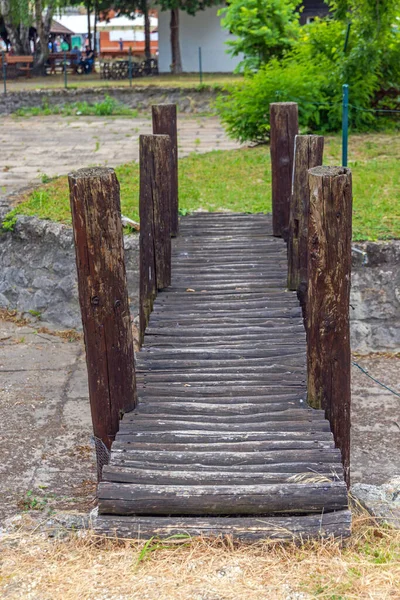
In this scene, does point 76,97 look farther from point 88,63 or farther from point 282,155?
point 282,155

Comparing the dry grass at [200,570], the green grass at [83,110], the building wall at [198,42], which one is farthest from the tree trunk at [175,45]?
the dry grass at [200,570]

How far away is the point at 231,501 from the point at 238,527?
0.13 m

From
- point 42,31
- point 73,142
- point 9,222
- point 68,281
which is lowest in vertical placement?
point 68,281

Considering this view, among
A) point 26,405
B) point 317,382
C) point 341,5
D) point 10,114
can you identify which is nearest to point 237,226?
point 26,405

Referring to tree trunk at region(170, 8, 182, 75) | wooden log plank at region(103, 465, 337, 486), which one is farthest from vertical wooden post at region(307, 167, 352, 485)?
tree trunk at region(170, 8, 182, 75)

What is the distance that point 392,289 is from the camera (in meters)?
9.68

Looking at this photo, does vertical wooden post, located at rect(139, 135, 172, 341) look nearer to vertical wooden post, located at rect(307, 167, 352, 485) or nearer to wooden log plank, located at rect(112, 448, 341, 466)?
vertical wooden post, located at rect(307, 167, 352, 485)

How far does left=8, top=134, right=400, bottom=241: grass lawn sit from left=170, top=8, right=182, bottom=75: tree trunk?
13.1 metres

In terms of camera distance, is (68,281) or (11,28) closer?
(68,281)

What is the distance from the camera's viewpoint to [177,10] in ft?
85.8

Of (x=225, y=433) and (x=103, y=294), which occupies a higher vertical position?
(x=103, y=294)

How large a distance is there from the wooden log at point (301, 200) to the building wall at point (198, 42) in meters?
20.9

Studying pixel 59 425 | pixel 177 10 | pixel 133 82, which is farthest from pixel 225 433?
pixel 177 10

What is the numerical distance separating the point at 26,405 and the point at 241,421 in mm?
3848
